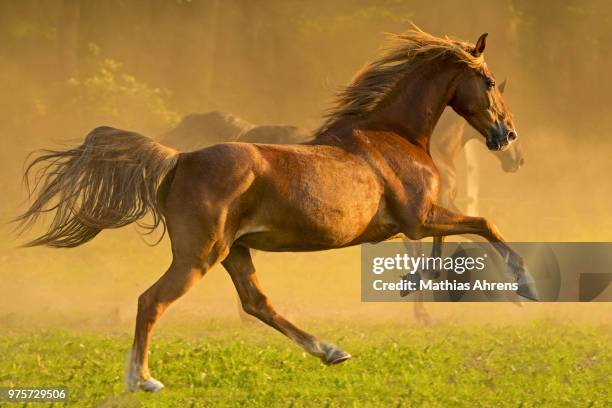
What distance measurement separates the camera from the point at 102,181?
8.11 meters

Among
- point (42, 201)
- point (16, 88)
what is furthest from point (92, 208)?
point (16, 88)

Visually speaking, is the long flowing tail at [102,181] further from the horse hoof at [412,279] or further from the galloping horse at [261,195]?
the horse hoof at [412,279]

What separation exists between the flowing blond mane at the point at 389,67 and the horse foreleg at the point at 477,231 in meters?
1.06

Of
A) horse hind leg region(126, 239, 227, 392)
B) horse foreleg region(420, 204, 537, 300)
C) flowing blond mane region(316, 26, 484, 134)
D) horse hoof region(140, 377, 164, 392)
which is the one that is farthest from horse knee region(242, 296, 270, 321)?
flowing blond mane region(316, 26, 484, 134)

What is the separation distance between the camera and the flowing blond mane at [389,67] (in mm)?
9000

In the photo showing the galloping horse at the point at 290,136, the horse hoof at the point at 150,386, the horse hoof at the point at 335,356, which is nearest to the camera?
the horse hoof at the point at 150,386

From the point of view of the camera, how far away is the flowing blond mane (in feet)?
29.5

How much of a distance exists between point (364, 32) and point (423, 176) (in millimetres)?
18004

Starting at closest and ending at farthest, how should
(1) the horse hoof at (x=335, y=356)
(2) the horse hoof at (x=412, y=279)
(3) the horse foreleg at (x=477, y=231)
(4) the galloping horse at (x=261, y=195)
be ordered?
(4) the galloping horse at (x=261, y=195), (1) the horse hoof at (x=335, y=356), (3) the horse foreleg at (x=477, y=231), (2) the horse hoof at (x=412, y=279)

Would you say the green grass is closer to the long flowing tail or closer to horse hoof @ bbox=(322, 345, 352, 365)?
horse hoof @ bbox=(322, 345, 352, 365)

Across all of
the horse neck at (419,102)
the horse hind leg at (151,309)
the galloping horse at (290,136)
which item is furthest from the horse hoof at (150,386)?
the galloping horse at (290,136)

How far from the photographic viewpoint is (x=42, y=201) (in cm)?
809

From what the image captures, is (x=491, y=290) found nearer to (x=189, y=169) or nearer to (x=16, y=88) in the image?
(x=189, y=169)

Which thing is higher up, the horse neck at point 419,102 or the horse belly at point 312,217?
the horse neck at point 419,102
